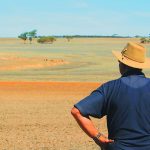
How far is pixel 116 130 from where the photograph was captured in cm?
389

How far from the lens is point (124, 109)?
388 centimetres

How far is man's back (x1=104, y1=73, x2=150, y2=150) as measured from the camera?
12.6 feet

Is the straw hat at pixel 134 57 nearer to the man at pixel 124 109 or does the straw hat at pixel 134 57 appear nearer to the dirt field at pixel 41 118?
the man at pixel 124 109

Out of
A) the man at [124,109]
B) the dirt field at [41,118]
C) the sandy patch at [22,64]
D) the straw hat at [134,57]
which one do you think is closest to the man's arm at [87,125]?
the man at [124,109]

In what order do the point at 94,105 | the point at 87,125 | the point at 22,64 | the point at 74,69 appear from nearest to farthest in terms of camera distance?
the point at 94,105 < the point at 87,125 < the point at 74,69 < the point at 22,64

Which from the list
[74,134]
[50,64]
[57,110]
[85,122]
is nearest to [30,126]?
[74,134]

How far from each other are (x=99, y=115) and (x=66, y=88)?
598 inches

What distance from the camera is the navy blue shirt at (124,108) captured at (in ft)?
12.6

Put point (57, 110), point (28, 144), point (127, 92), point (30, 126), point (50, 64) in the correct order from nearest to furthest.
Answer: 1. point (127, 92)
2. point (28, 144)
3. point (30, 126)
4. point (57, 110)
5. point (50, 64)

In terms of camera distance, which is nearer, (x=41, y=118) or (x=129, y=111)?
(x=129, y=111)

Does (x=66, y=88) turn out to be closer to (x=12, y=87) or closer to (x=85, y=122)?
(x=12, y=87)

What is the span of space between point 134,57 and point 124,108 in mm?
396

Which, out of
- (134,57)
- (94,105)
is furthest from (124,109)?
(134,57)

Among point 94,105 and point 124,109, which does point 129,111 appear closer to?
point 124,109
